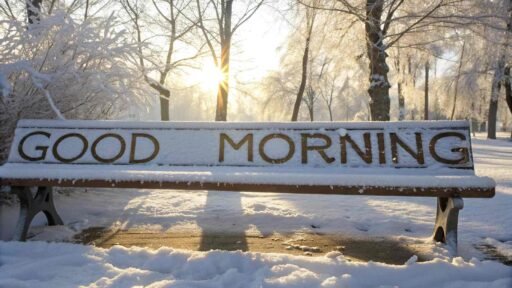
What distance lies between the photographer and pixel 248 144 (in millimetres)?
3457

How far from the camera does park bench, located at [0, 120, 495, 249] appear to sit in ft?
9.43

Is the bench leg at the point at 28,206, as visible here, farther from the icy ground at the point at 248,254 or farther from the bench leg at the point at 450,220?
the bench leg at the point at 450,220

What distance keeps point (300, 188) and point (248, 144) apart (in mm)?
769

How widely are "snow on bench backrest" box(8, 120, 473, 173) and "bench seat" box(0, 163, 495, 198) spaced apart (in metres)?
0.10

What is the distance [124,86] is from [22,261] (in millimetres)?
2124

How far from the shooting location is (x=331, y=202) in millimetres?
4977

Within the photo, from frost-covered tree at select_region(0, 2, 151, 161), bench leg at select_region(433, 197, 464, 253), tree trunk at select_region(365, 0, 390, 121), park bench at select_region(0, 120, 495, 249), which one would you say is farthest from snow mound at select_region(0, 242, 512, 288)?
tree trunk at select_region(365, 0, 390, 121)

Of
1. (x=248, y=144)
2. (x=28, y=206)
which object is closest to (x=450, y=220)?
(x=248, y=144)

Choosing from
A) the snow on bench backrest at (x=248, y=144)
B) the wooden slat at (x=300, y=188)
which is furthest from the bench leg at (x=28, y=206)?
the snow on bench backrest at (x=248, y=144)

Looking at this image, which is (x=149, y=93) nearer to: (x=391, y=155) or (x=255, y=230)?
(x=255, y=230)

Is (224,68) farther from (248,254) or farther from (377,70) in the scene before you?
(248,254)

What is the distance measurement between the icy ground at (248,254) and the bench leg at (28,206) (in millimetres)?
189

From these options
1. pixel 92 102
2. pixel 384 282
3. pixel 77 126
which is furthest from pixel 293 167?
pixel 92 102

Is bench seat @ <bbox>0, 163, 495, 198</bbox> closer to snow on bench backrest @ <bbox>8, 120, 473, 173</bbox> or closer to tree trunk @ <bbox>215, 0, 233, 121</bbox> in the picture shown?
snow on bench backrest @ <bbox>8, 120, 473, 173</bbox>
